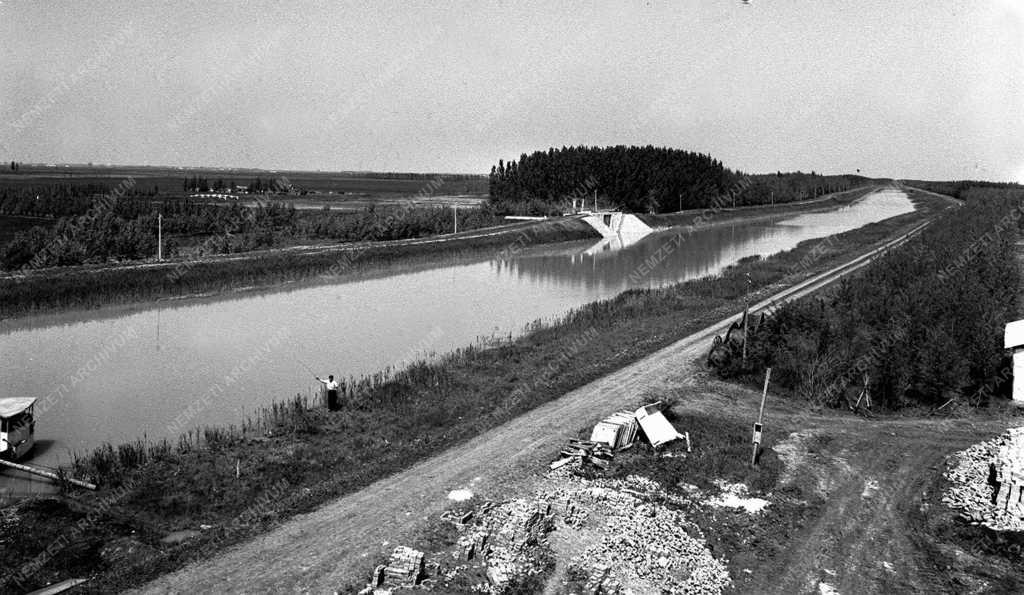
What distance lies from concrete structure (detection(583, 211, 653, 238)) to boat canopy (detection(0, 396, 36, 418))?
2401 inches

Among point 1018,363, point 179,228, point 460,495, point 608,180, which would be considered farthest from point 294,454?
point 608,180

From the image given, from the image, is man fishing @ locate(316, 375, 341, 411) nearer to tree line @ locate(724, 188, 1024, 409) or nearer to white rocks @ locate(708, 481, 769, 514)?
white rocks @ locate(708, 481, 769, 514)

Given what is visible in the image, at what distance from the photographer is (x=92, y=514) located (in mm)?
11266

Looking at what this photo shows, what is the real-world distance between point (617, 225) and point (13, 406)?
66174 mm

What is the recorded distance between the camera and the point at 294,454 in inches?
549

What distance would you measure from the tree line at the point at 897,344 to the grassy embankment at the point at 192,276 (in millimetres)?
23253

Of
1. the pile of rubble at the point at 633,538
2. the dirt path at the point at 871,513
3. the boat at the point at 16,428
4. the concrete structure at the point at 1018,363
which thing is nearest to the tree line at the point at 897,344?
the concrete structure at the point at 1018,363

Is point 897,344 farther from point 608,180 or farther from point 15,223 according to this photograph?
point 608,180

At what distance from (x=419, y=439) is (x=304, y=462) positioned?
2260 mm

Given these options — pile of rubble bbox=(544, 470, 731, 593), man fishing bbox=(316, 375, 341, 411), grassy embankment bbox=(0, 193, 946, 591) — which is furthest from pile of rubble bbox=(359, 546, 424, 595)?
man fishing bbox=(316, 375, 341, 411)

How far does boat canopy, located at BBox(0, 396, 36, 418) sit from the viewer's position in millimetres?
12992

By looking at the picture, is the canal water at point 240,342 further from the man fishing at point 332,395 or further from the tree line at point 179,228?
the tree line at point 179,228

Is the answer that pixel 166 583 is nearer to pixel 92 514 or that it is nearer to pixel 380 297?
pixel 92 514

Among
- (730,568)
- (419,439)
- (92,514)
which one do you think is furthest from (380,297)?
(730,568)
